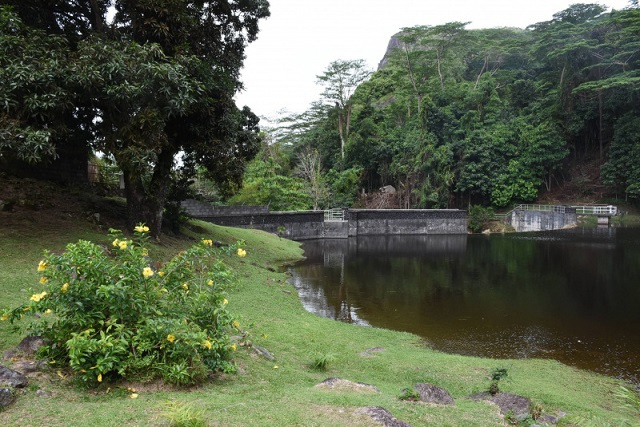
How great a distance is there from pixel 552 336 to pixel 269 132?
45.3 meters

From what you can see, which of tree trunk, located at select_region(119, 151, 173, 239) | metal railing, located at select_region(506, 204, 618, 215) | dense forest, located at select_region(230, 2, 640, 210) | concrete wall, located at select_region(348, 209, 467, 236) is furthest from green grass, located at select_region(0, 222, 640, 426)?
metal railing, located at select_region(506, 204, 618, 215)

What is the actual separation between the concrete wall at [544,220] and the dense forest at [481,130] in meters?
2.92

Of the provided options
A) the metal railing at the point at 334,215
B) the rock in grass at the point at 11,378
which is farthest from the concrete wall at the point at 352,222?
the rock in grass at the point at 11,378

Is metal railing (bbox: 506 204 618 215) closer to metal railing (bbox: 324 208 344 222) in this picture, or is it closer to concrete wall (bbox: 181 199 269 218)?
metal railing (bbox: 324 208 344 222)

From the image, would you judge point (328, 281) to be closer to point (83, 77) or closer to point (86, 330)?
point (83, 77)

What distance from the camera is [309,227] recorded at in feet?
101

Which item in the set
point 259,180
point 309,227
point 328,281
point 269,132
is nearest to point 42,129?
point 328,281

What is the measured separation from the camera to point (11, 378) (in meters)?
4.09

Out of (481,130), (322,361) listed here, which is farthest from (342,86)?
(322,361)

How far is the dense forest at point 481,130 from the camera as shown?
36.2 m

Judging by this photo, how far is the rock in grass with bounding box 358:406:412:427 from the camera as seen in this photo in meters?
4.03

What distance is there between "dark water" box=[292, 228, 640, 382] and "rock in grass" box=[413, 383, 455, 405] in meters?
4.06

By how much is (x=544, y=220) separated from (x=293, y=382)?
35.5m

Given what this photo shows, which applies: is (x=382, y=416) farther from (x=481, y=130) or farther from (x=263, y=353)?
(x=481, y=130)
